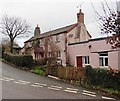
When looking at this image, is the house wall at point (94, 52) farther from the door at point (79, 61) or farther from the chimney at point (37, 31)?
→ the chimney at point (37, 31)

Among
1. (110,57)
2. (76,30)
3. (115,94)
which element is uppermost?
(76,30)

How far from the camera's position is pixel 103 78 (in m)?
17.8

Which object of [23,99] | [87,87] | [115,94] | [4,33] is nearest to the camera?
[23,99]

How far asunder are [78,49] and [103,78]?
1732 centimetres

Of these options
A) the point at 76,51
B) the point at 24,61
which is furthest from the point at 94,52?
the point at 24,61

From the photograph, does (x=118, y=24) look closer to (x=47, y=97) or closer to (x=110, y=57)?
(x=47, y=97)

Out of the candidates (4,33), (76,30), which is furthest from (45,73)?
(4,33)

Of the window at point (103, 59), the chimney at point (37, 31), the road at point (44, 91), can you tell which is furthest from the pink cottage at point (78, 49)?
the road at point (44, 91)

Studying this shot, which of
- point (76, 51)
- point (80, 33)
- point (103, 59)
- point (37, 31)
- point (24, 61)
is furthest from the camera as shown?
point (37, 31)

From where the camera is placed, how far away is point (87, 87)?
18391mm

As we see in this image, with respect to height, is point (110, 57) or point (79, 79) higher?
point (110, 57)

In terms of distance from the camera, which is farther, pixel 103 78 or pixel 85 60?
pixel 85 60

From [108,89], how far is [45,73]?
997 centimetres

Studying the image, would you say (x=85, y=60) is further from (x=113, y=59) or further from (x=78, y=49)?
(x=113, y=59)
